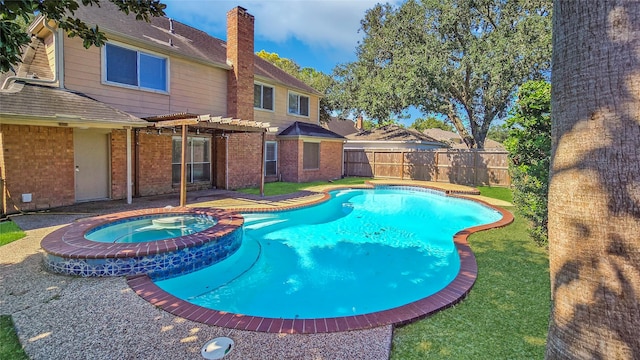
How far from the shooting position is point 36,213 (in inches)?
354

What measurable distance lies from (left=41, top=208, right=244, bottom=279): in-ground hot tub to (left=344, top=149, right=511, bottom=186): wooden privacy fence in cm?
1567

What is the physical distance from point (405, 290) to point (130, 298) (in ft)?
14.3

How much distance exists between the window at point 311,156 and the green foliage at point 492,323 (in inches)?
537

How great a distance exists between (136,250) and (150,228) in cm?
219

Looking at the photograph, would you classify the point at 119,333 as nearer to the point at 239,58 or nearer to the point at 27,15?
the point at 27,15

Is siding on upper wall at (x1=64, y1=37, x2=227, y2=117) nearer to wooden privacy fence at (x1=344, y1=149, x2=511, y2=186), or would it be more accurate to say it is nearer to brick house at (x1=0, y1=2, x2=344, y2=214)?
A: brick house at (x1=0, y1=2, x2=344, y2=214)

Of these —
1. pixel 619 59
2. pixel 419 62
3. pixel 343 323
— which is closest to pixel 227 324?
pixel 343 323

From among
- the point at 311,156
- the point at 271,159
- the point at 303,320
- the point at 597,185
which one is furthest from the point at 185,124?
the point at 311,156

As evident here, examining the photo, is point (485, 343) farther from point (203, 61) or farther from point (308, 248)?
point (203, 61)

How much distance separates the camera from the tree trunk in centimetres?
161

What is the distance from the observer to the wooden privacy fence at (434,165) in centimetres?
1839

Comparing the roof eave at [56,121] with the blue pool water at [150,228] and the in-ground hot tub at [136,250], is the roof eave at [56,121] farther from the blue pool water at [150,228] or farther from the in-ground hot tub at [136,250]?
the blue pool water at [150,228]

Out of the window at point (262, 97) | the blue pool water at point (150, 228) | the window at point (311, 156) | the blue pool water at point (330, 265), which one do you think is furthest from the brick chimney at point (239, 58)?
the blue pool water at point (150, 228)

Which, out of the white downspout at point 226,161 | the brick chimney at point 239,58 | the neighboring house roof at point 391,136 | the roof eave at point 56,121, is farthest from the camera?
the neighboring house roof at point 391,136
